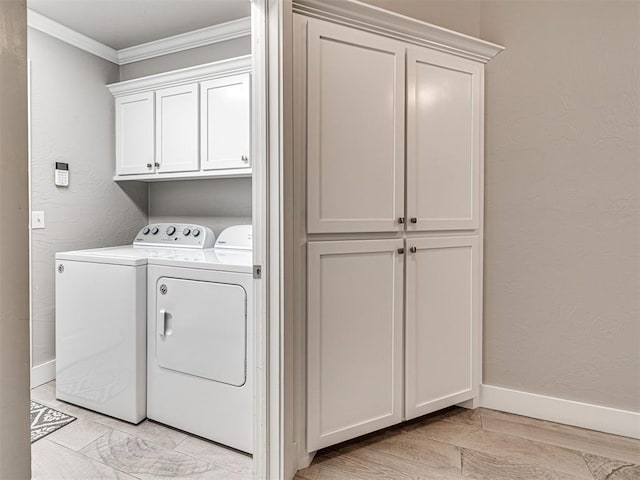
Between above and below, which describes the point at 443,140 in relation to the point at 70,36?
below

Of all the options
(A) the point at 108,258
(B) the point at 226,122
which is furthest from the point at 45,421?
(B) the point at 226,122

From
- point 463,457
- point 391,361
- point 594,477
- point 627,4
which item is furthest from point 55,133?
point 594,477

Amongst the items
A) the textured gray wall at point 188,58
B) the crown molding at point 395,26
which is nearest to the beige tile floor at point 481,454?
the crown molding at point 395,26

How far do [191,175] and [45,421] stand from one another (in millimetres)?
1653

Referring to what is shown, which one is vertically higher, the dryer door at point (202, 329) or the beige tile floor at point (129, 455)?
the dryer door at point (202, 329)

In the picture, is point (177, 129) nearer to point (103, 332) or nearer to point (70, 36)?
point (70, 36)

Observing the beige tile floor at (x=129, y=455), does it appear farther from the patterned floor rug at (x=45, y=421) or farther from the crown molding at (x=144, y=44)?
the crown molding at (x=144, y=44)

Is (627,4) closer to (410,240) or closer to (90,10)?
(410,240)

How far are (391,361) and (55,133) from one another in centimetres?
263

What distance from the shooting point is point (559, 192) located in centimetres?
198

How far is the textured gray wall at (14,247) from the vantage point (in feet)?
1.59

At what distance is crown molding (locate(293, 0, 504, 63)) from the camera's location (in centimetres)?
156

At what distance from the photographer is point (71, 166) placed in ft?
8.75

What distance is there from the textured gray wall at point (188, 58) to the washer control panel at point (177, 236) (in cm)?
120
